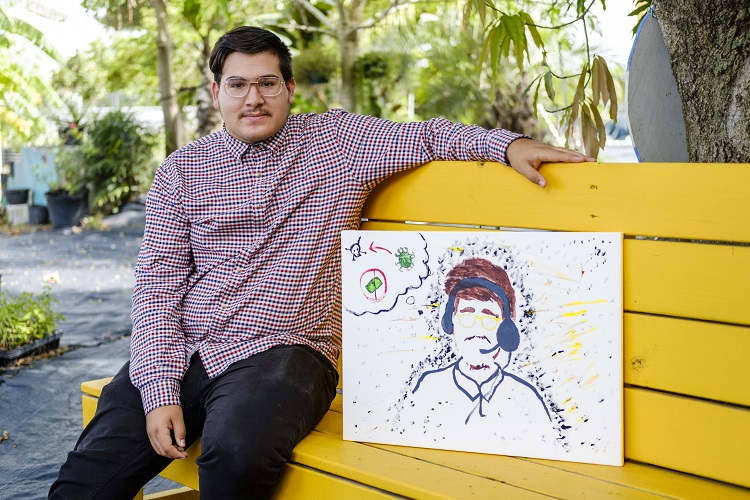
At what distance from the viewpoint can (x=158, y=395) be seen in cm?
207

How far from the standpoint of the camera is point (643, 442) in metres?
1.89

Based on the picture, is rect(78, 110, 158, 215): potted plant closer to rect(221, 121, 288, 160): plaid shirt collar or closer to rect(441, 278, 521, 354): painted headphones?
rect(221, 121, 288, 160): plaid shirt collar

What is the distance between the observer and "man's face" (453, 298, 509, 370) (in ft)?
6.48

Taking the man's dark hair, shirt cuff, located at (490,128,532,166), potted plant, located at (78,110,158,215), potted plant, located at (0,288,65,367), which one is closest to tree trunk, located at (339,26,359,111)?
potted plant, located at (78,110,158,215)

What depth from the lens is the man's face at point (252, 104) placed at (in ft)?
7.46

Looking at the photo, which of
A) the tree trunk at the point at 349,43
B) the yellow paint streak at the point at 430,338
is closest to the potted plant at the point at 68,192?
the tree trunk at the point at 349,43

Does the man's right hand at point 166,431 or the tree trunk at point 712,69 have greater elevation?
the tree trunk at point 712,69

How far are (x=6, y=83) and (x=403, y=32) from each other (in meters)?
8.81

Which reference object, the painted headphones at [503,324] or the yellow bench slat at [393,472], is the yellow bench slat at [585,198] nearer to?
the painted headphones at [503,324]

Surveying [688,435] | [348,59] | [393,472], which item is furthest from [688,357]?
A: [348,59]

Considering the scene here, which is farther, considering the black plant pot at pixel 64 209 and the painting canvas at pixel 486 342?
the black plant pot at pixel 64 209

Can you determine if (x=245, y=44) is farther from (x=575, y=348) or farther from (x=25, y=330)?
(x=25, y=330)

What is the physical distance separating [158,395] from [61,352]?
3398 mm

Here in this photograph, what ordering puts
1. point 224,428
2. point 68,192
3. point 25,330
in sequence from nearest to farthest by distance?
point 224,428, point 25,330, point 68,192
